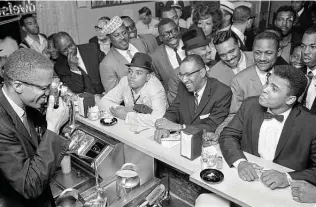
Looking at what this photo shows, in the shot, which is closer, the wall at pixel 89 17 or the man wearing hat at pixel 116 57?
the man wearing hat at pixel 116 57

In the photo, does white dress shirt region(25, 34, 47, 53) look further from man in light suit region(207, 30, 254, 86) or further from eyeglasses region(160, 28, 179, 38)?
man in light suit region(207, 30, 254, 86)

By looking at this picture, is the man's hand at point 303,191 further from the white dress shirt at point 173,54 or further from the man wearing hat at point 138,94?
the white dress shirt at point 173,54

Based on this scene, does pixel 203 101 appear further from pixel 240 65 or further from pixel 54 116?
pixel 54 116

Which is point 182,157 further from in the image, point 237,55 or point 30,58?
point 237,55

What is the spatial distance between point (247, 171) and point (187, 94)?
1287 millimetres

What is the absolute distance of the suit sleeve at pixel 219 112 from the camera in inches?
113

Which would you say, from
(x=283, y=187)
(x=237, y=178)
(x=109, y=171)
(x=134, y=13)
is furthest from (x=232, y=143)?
(x=134, y=13)

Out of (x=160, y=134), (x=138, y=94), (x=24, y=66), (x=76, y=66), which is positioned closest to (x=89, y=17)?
(x=76, y=66)

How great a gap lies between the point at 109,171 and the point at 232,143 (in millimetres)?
1039

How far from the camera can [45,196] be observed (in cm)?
186

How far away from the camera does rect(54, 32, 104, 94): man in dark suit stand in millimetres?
4184

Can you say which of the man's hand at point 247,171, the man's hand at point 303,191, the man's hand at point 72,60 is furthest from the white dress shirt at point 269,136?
the man's hand at point 72,60

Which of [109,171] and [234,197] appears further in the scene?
[109,171]

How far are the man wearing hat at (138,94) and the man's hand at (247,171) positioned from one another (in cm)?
127
